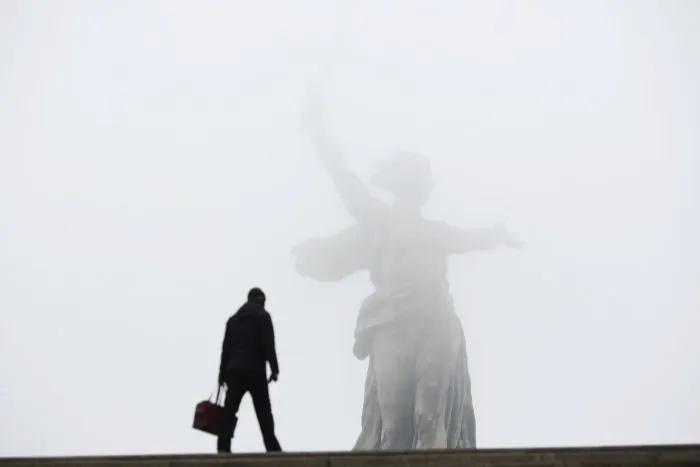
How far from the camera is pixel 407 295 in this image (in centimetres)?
1869

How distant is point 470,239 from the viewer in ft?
66.2

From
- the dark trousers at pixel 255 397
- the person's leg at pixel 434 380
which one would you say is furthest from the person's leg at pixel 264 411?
the person's leg at pixel 434 380

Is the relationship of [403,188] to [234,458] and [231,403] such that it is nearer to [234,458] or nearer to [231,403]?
[231,403]

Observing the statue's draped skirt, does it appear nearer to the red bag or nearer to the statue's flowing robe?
the statue's flowing robe

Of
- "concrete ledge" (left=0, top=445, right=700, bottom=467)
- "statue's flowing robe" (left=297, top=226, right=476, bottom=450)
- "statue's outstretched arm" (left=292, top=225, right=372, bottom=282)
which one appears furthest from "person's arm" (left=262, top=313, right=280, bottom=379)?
"statue's outstretched arm" (left=292, top=225, right=372, bottom=282)

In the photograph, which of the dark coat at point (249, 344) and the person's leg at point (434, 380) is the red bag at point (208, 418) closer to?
the dark coat at point (249, 344)

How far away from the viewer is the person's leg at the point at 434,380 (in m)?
17.1

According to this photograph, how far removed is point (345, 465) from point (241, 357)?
253 centimetres

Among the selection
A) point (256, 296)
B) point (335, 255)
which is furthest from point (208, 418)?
point (335, 255)

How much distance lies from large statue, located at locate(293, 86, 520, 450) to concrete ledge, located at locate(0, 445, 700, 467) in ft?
29.9

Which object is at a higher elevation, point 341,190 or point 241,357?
point 341,190

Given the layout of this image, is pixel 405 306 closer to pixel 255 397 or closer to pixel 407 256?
pixel 407 256

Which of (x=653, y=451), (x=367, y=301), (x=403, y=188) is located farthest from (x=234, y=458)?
(x=403, y=188)

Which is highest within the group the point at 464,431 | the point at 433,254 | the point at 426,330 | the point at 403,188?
the point at 403,188
